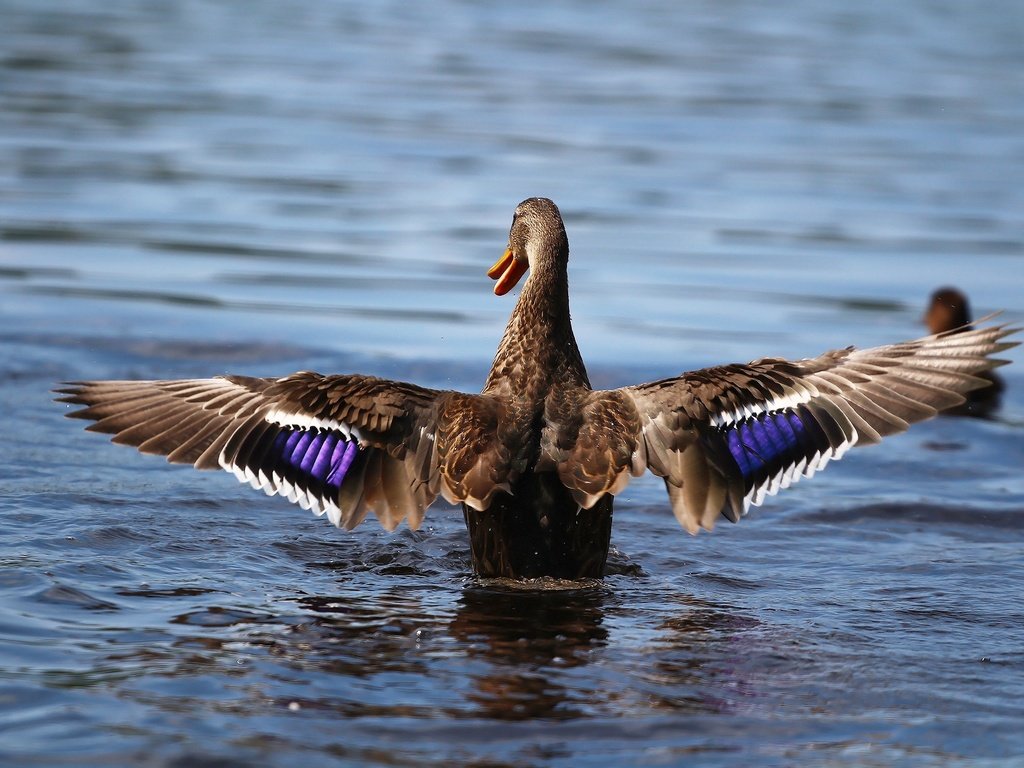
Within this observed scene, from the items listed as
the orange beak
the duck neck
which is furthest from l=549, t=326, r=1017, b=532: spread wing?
the orange beak

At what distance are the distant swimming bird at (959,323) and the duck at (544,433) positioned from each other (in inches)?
158

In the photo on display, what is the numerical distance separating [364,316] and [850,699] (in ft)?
22.3

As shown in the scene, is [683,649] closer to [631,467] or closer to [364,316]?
[631,467]

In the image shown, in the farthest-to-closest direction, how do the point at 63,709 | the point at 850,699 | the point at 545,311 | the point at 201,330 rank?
1. the point at 201,330
2. the point at 545,311
3. the point at 850,699
4. the point at 63,709

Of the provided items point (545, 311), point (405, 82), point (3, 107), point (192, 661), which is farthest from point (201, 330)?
point (405, 82)

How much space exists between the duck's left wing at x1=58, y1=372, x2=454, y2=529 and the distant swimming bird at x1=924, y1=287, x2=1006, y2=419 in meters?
4.93

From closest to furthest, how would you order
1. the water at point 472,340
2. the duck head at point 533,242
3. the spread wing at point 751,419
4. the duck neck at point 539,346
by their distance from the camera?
the water at point 472,340 < the spread wing at point 751,419 < the duck neck at point 539,346 < the duck head at point 533,242

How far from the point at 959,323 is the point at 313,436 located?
5541 mm

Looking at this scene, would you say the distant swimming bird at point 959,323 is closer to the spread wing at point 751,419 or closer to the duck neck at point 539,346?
the spread wing at point 751,419

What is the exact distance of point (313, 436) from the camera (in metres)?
6.03

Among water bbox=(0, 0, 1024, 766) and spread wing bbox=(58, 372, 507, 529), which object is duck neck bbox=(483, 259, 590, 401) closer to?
spread wing bbox=(58, 372, 507, 529)

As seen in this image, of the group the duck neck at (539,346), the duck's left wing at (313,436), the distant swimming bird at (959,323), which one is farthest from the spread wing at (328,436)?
the distant swimming bird at (959,323)

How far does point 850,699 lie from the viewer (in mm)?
4949

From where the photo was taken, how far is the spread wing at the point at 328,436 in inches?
233
